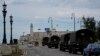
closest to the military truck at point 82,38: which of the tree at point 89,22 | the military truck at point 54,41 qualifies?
the military truck at point 54,41

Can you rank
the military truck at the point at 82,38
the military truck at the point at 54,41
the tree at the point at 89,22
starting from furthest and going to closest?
the tree at the point at 89,22 < the military truck at the point at 54,41 < the military truck at the point at 82,38

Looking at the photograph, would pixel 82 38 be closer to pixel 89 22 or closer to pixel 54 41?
pixel 54 41

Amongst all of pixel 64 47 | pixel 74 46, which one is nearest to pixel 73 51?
pixel 74 46

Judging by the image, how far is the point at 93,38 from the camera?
178ft

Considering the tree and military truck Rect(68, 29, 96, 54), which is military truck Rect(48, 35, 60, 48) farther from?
military truck Rect(68, 29, 96, 54)

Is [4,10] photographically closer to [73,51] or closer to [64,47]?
[73,51]

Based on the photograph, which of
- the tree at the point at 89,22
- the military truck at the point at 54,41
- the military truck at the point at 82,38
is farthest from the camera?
the tree at the point at 89,22

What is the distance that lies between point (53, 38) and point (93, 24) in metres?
30.4

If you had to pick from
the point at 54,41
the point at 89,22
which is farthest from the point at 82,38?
the point at 89,22

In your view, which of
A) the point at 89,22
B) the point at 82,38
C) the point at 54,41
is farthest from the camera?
the point at 89,22

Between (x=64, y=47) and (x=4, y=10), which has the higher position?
(x=4, y=10)

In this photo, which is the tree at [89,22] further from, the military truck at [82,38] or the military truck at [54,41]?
the military truck at [82,38]

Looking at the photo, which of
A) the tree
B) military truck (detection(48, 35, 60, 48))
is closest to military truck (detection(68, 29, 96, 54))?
military truck (detection(48, 35, 60, 48))

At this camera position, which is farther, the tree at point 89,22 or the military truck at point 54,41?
the tree at point 89,22
